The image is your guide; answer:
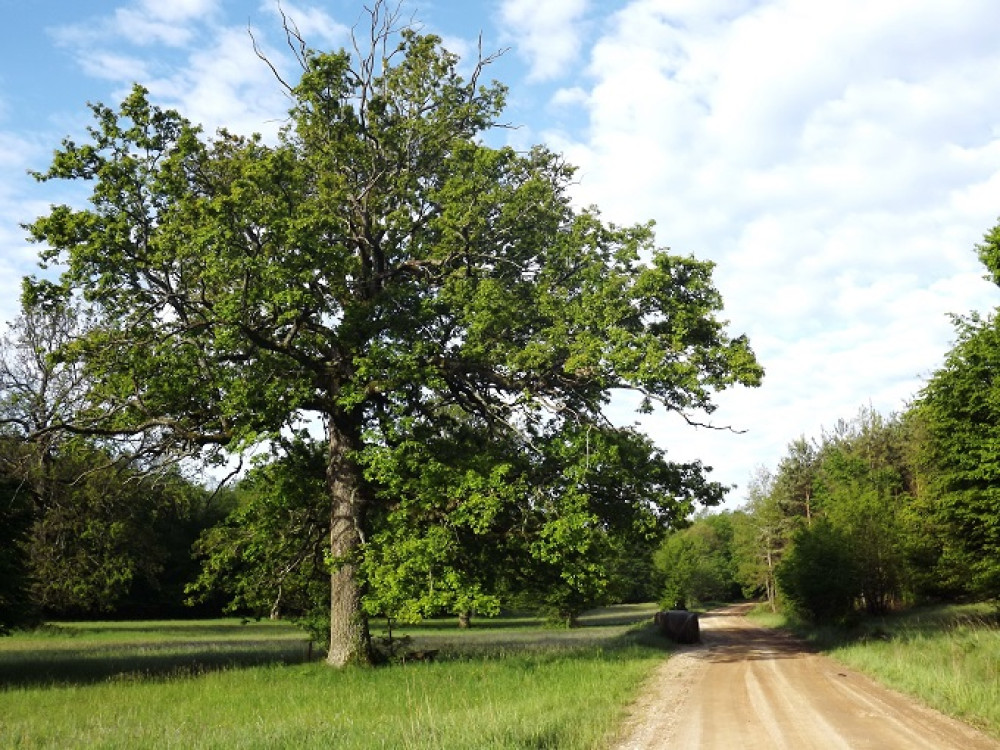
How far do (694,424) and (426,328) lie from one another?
7791 millimetres

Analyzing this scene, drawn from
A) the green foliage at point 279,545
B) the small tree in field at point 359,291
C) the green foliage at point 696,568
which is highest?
the small tree in field at point 359,291

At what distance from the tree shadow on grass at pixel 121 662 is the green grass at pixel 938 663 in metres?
16.3

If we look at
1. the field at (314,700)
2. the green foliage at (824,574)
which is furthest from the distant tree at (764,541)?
the field at (314,700)

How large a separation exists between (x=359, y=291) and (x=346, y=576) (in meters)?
8.32

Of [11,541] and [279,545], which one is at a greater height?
[11,541]

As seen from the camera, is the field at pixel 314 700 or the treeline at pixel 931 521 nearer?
the field at pixel 314 700

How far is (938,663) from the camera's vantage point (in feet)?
57.9

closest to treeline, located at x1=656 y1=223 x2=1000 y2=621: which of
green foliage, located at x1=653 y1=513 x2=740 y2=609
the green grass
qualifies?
the green grass

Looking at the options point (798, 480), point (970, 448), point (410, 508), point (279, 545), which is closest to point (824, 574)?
point (970, 448)

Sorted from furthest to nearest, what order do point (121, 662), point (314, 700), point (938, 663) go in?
point (121, 662)
point (938, 663)
point (314, 700)

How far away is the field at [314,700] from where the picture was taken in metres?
10.4

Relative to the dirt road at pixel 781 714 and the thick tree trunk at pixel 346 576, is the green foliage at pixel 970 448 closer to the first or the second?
the dirt road at pixel 781 714

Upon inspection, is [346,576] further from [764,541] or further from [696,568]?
[696,568]

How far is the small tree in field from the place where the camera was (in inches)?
729
